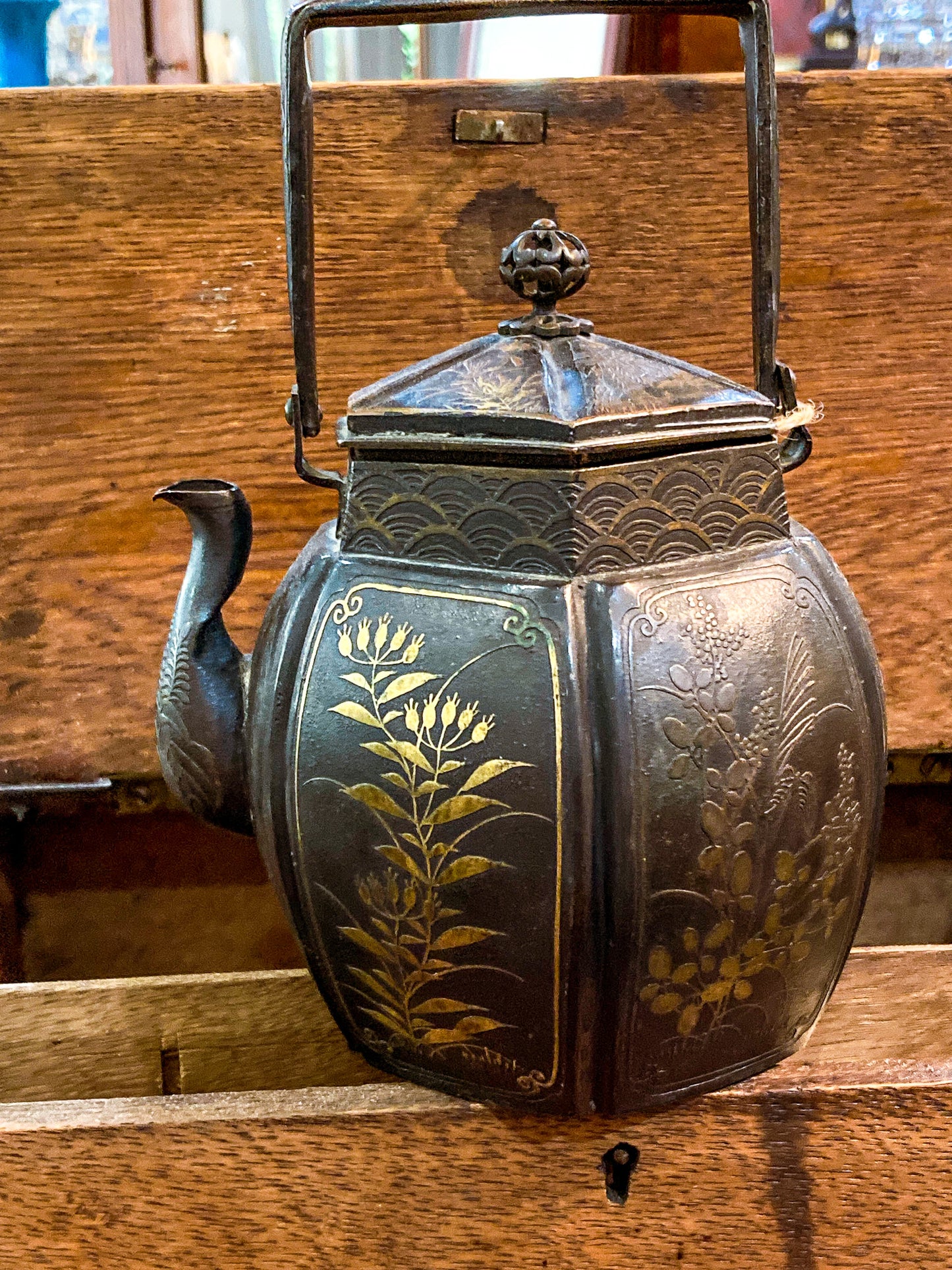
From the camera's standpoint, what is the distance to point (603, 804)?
1.95ft

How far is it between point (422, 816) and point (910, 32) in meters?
0.99

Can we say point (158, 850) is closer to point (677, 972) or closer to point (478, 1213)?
point (478, 1213)

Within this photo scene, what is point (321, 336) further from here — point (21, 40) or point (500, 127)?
point (21, 40)

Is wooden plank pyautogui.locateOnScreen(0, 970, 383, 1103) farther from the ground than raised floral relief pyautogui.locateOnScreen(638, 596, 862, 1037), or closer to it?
closer to it

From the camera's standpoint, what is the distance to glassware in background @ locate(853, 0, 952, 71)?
111cm

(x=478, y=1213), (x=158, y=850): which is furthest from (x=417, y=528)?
(x=158, y=850)

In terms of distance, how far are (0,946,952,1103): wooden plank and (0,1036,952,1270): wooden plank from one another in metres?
0.17

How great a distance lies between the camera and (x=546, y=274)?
2.22 ft

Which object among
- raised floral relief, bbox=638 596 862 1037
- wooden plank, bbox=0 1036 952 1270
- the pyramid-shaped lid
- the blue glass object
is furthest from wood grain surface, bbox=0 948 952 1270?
the blue glass object

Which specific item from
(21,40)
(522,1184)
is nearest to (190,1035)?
(522,1184)

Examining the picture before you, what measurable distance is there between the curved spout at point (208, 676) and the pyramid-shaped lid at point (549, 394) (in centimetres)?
13

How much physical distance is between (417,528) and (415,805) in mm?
159

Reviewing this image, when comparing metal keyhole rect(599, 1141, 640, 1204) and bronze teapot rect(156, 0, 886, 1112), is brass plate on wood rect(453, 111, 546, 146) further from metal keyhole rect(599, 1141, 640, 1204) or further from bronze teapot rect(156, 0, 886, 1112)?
metal keyhole rect(599, 1141, 640, 1204)

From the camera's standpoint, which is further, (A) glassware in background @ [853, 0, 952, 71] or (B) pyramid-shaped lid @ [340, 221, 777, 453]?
(A) glassware in background @ [853, 0, 952, 71]
